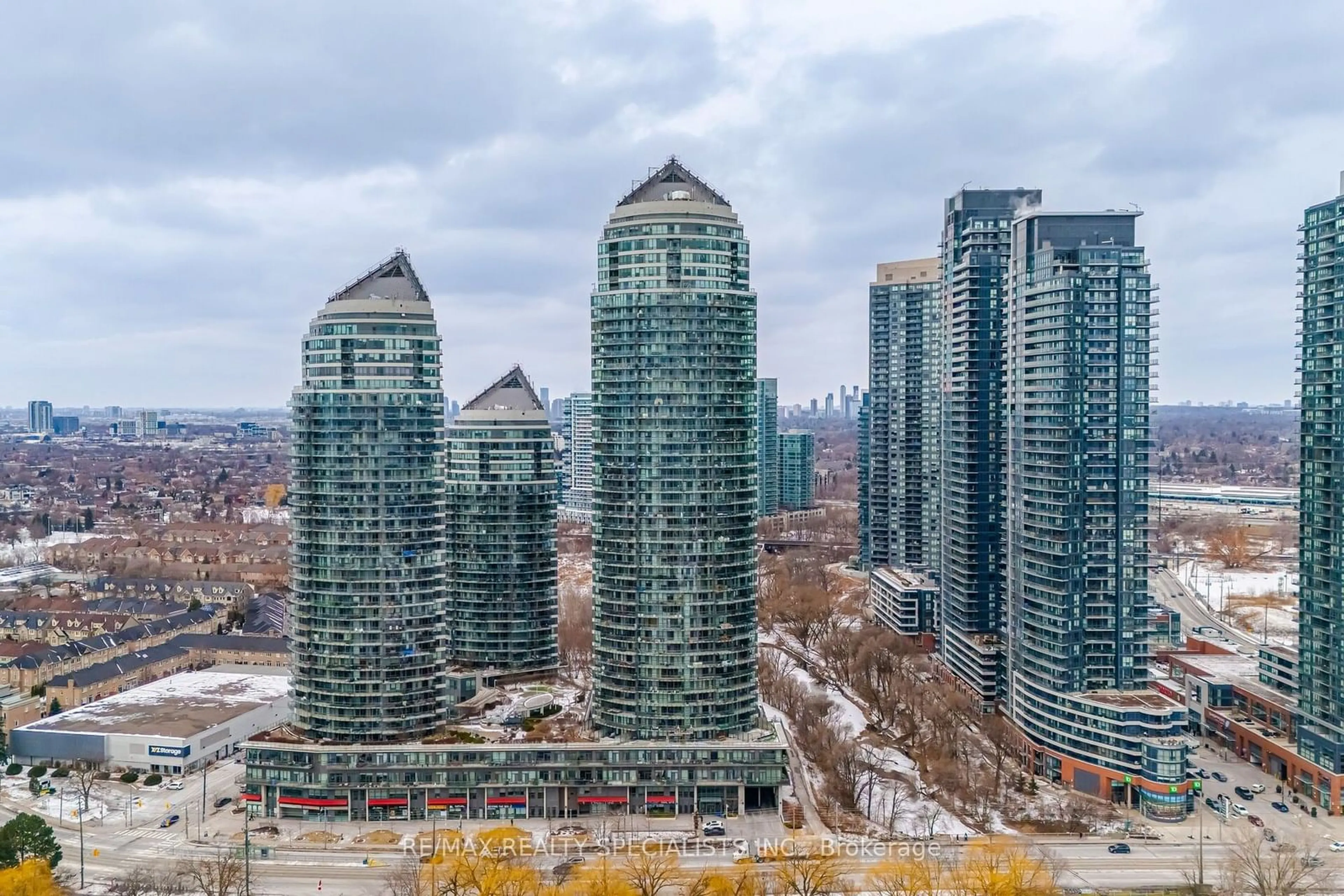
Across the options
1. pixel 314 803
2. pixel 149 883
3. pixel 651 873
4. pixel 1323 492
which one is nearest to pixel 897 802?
pixel 651 873

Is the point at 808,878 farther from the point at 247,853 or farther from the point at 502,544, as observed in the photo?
the point at 502,544

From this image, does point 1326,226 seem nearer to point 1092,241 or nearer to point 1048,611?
point 1092,241

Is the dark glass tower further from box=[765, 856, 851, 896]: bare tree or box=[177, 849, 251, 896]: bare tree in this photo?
box=[765, 856, 851, 896]: bare tree

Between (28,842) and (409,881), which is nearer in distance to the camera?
(409,881)

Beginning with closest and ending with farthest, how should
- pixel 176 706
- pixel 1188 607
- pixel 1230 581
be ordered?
pixel 176 706 < pixel 1188 607 < pixel 1230 581

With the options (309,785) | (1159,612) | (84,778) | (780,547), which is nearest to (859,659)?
(1159,612)

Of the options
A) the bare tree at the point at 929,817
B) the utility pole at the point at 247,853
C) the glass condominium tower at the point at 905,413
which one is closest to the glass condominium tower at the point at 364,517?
the utility pole at the point at 247,853

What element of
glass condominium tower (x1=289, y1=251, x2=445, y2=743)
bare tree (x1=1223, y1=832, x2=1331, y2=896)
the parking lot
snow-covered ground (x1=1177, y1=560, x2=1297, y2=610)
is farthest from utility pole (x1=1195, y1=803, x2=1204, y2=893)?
snow-covered ground (x1=1177, y1=560, x2=1297, y2=610)
